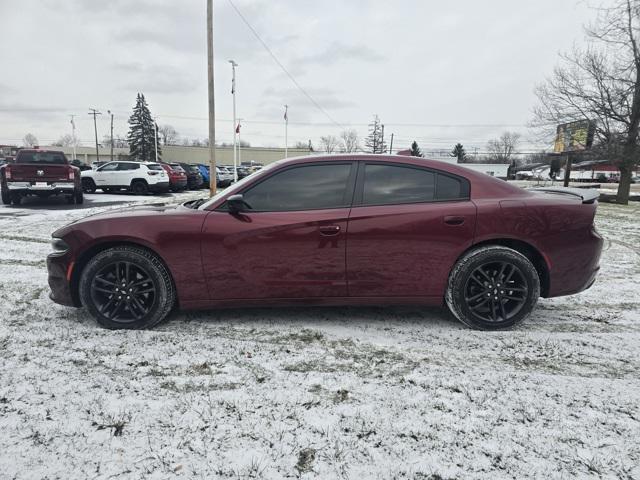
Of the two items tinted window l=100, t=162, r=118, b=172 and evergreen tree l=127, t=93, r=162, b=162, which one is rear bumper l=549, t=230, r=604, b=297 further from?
evergreen tree l=127, t=93, r=162, b=162

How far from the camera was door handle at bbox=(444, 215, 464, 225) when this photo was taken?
10.3 ft

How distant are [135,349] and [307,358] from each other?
4.34 ft

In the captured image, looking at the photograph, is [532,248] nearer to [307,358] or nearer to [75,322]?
[307,358]

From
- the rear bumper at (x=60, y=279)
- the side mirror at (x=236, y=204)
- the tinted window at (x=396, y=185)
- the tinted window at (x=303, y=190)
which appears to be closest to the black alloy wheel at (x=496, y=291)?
the tinted window at (x=396, y=185)

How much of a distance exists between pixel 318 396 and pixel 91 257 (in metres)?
2.33

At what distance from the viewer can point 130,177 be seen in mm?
16656

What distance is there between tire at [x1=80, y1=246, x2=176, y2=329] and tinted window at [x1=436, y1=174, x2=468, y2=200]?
2.43 meters

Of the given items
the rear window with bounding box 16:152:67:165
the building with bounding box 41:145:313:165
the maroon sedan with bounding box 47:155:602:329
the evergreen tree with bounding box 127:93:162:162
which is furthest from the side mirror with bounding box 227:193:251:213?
the building with bounding box 41:145:313:165

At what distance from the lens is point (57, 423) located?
6.72 ft

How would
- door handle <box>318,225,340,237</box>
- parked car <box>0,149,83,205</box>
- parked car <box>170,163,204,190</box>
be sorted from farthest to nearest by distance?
1. parked car <box>170,163,204,190</box>
2. parked car <box>0,149,83,205</box>
3. door handle <box>318,225,340,237</box>

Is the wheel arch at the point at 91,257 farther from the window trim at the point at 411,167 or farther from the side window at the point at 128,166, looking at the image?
the side window at the point at 128,166

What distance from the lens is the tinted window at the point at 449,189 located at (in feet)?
10.6

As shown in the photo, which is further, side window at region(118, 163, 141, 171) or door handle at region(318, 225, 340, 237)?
side window at region(118, 163, 141, 171)

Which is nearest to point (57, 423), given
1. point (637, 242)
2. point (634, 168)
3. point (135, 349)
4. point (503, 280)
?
point (135, 349)
